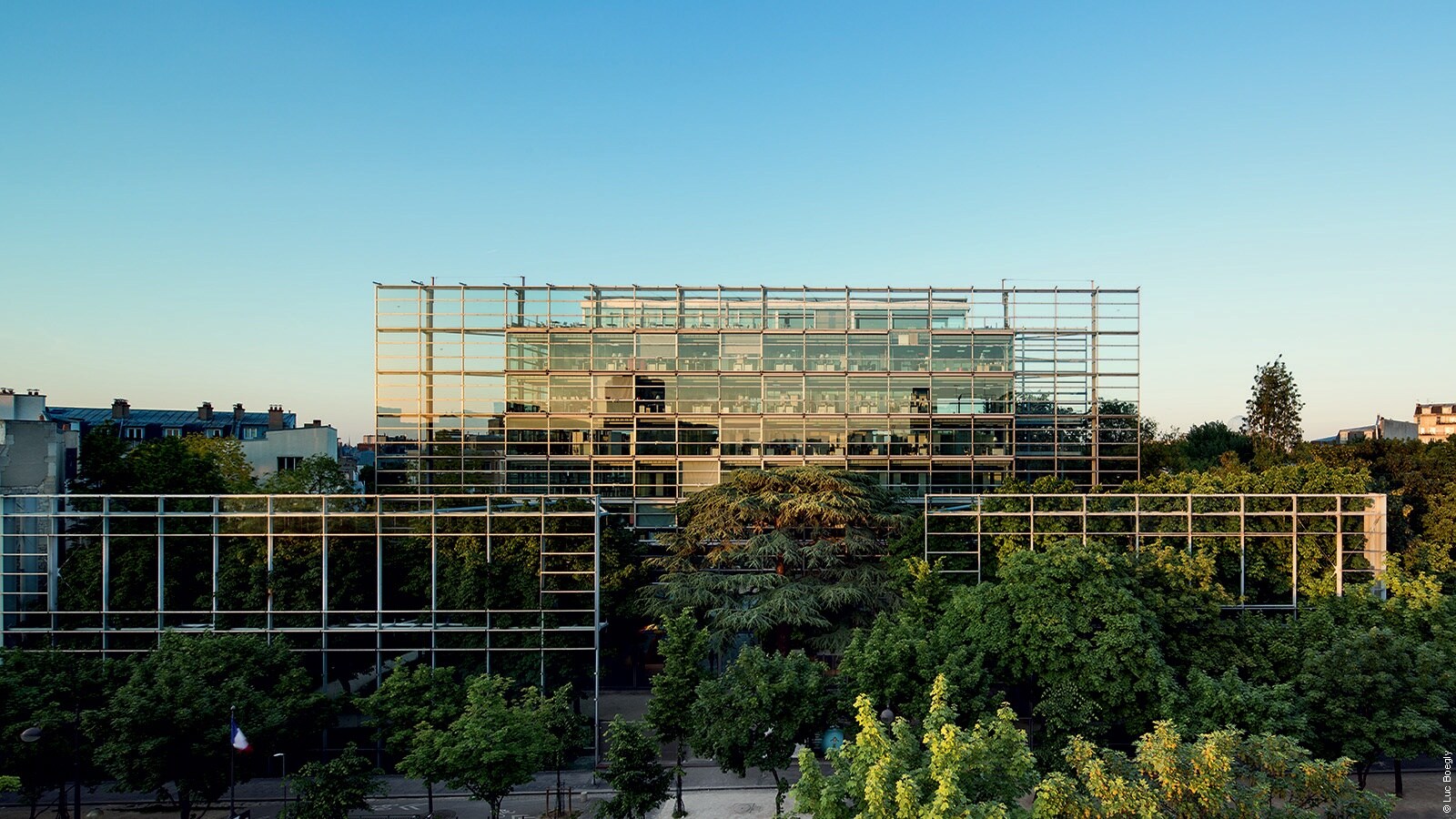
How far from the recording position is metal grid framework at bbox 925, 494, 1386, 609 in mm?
28156

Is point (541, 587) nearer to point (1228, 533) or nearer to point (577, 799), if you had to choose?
point (577, 799)

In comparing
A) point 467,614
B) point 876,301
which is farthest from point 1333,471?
point 467,614

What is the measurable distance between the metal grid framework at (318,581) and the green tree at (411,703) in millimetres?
2676

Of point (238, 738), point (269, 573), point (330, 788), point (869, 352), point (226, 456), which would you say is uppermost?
point (869, 352)

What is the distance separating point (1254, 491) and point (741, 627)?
20.3 meters

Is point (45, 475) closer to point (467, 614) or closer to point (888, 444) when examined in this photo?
point (467, 614)

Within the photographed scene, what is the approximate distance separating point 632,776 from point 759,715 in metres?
3.70

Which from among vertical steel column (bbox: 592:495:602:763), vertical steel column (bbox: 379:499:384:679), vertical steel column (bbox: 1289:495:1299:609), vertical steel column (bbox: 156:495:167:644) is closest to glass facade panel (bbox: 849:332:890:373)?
vertical steel column (bbox: 592:495:602:763)

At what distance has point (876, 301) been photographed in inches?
1610

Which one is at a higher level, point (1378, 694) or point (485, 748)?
point (1378, 694)

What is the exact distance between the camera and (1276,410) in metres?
48.1

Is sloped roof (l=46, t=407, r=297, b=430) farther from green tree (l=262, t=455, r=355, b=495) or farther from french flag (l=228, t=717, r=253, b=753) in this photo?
french flag (l=228, t=717, r=253, b=753)

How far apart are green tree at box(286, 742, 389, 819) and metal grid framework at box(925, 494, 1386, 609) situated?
19497 millimetres

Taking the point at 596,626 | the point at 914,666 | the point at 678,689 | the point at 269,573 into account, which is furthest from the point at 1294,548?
the point at 269,573
